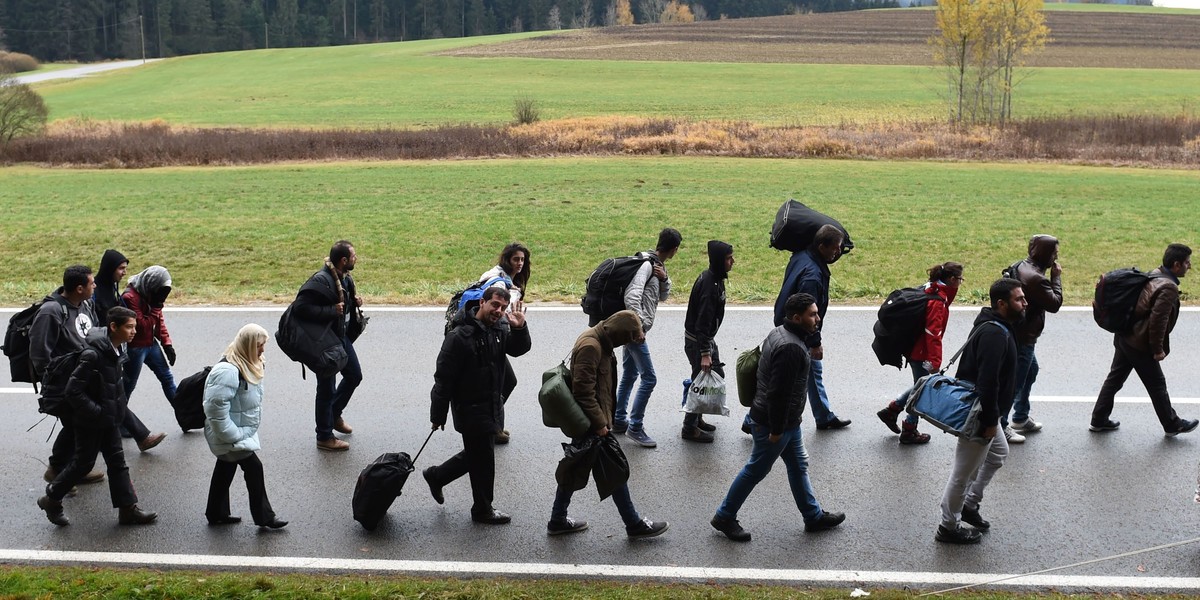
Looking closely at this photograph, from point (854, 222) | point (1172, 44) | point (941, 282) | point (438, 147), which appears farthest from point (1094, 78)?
point (941, 282)

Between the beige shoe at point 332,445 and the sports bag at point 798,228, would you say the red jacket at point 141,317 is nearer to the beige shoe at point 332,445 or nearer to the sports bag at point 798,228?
the beige shoe at point 332,445

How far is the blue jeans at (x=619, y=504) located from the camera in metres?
6.48

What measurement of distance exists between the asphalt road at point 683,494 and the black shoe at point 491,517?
49 millimetres

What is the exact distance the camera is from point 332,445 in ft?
26.7

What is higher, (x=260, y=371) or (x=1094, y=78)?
(x=1094, y=78)

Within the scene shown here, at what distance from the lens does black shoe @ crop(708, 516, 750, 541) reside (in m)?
6.53

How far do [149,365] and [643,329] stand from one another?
13.9 feet

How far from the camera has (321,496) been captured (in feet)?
23.9

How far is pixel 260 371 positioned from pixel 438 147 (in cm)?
2799

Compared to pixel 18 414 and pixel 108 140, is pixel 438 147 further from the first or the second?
pixel 18 414

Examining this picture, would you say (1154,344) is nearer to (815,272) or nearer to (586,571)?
(815,272)

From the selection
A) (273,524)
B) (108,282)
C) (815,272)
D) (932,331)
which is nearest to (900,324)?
(932,331)

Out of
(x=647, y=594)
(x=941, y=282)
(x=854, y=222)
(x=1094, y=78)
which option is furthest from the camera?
(x=1094, y=78)

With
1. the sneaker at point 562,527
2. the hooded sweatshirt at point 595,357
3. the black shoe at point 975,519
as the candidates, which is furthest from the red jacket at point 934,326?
the sneaker at point 562,527
